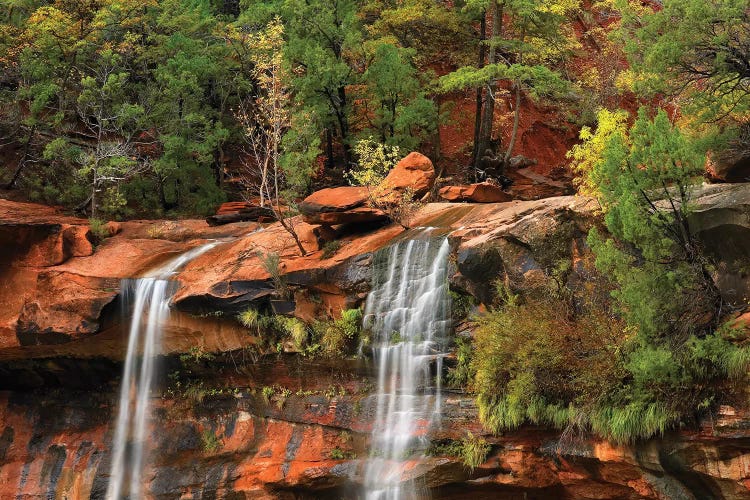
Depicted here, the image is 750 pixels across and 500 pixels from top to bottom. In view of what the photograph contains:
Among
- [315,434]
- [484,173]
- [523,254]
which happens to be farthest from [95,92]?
[523,254]

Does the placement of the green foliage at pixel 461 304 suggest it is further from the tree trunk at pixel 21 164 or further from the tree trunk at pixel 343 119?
the tree trunk at pixel 21 164

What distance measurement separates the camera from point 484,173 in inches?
1163

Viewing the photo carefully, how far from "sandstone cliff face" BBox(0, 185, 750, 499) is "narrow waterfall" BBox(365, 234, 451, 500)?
431 mm

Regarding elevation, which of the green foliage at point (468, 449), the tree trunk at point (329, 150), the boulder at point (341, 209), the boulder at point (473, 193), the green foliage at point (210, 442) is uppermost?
the tree trunk at point (329, 150)

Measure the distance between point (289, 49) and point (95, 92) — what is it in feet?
24.6

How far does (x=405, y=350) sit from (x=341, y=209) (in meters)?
5.03

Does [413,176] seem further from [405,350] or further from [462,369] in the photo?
[462,369]

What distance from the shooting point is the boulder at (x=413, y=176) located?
70.8 ft

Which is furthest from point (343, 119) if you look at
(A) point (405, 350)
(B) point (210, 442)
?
(A) point (405, 350)

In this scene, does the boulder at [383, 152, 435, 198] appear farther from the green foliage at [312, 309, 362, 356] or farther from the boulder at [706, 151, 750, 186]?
the boulder at [706, 151, 750, 186]

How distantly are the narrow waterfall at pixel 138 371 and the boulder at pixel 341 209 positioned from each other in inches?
173

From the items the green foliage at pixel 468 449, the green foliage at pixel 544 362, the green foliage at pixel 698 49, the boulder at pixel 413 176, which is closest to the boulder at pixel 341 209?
the boulder at pixel 413 176

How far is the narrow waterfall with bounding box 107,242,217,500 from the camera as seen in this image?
67.8ft

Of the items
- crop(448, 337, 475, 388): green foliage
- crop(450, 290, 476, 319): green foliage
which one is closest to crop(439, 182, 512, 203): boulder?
crop(450, 290, 476, 319): green foliage
